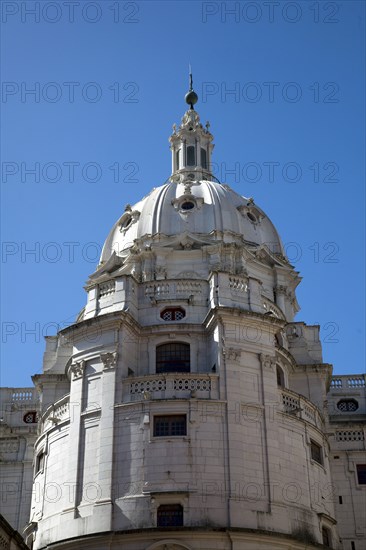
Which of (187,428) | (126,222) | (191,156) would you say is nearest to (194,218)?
(126,222)

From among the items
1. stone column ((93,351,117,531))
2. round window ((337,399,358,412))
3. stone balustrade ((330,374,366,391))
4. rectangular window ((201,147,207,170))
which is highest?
rectangular window ((201,147,207,170))

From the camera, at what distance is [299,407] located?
4562cm

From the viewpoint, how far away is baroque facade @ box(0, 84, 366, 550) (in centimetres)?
3941

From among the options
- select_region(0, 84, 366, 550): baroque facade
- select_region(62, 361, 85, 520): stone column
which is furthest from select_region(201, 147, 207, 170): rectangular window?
select_region(62, 361, 85, 520): stone column

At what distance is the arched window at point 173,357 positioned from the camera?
4622 cm

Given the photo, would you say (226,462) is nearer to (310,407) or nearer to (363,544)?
(310,407)

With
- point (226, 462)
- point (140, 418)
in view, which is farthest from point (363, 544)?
point (140, 418)

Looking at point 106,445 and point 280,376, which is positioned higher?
point 280,376

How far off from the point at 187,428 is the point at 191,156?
37129 millimetres

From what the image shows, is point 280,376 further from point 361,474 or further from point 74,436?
point 74,436

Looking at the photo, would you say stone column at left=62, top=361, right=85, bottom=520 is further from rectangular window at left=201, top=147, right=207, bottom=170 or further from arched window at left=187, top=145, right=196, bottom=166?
rectangular window at left=201, top=147, right=207, bottom=170

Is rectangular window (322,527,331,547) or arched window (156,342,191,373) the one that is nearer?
rectangular window (322,527,331,547)

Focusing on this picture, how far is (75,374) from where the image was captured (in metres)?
44.8

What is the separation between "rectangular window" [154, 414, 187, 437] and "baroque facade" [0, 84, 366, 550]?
75 mm
